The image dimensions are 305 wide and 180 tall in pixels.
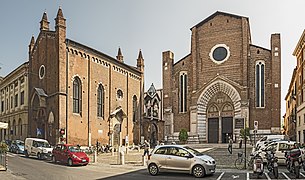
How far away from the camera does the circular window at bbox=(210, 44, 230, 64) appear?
47625mm

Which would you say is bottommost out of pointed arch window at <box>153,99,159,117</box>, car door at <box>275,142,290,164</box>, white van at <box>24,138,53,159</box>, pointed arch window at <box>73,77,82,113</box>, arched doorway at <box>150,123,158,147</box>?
arched doorway at <box>150,123,158,147</box>

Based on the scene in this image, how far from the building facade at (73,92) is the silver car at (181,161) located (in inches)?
720

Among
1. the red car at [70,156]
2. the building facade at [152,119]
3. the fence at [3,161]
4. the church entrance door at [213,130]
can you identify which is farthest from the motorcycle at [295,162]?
the building facade at [152,119]

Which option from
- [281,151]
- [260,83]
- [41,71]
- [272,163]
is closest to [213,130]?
[260,83]

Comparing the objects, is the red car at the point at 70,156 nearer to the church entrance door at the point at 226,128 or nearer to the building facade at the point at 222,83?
the building facade at the point at 222,83

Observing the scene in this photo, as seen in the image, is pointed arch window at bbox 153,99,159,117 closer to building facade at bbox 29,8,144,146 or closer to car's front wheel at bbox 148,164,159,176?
building facade at bbox 29,8,144,146

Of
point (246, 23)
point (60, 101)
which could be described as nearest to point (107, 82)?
point (60, 101)

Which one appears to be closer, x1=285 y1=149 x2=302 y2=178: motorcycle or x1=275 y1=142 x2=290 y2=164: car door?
x1=285 y1=149 x2=302 y2=178: motorcycle

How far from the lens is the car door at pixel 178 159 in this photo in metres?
16.3

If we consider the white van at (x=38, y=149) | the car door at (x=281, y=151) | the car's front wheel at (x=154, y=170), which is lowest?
the white van at (x=38, y=149)

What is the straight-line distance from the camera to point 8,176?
1636 cm

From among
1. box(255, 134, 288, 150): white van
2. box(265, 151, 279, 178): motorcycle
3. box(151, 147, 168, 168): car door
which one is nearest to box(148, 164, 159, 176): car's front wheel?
box(151, 147, 168, 168): car door

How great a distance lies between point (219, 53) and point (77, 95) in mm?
21673

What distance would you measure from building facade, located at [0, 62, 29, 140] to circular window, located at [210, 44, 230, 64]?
25.5 metres
